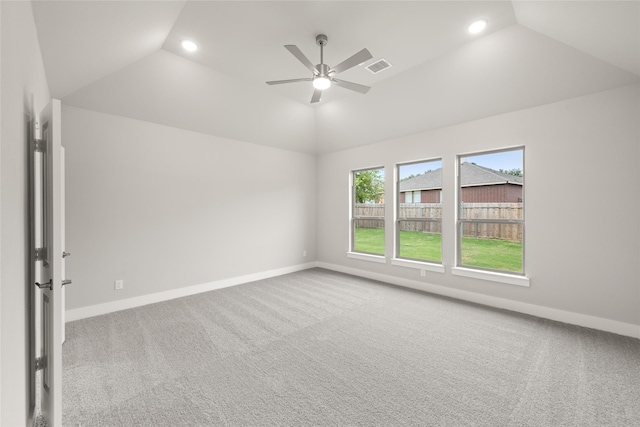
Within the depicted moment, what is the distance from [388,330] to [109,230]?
3835 mm

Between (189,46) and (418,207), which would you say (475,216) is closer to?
(418,207)

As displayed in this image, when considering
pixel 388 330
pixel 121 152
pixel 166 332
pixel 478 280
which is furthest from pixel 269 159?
pixel 478 280

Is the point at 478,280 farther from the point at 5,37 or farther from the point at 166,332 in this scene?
the point at 5,37

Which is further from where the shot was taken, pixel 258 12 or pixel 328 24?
pixel 328 24

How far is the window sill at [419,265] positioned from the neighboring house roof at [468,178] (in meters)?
1.31

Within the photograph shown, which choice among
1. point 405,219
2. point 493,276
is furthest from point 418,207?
point 493,276

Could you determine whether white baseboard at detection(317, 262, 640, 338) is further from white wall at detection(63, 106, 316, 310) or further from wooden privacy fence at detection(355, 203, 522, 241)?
white wall at detection(63, 106, 316, 310)

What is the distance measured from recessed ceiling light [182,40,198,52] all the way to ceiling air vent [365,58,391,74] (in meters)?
2.09

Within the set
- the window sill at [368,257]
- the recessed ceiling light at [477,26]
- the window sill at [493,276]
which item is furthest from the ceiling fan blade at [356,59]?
the window sill at [368,257]

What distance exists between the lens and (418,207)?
5.02m

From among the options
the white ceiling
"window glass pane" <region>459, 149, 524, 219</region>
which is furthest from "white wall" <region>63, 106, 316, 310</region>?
"window glass pane" <region>459, 149, 524, 219</region>

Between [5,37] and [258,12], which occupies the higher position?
[258,12]

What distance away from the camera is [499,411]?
6.26 ft

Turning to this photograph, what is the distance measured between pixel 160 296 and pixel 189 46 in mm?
3435
